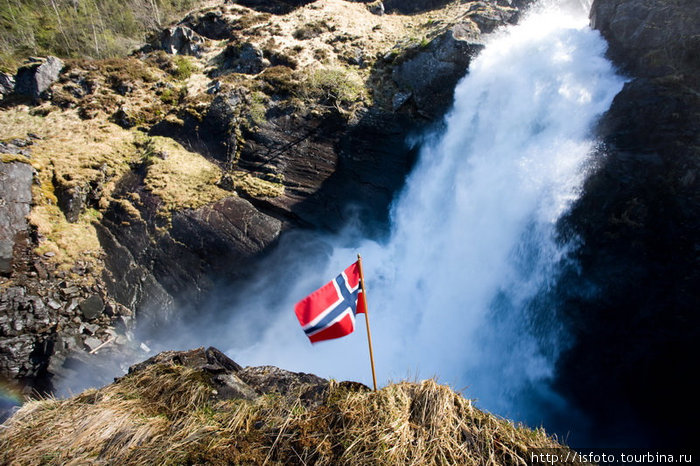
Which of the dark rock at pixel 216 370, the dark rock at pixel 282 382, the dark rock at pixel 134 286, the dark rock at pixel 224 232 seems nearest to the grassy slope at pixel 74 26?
the dark rock at pixel 134 286

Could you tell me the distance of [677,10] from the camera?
47.7 ft

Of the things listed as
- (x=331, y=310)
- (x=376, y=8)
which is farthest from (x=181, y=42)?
(x=331, y=310)

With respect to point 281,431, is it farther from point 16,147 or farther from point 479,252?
point 16,147

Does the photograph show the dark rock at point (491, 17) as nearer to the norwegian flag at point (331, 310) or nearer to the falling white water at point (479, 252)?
the falling white water at point (479, 252)

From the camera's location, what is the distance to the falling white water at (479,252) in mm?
12250

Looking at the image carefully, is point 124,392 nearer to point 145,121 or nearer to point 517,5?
point 145,121

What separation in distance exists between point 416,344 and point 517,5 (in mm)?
27212

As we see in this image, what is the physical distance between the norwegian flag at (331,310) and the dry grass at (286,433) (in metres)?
1.09

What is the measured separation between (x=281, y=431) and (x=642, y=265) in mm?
13382

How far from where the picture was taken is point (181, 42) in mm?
27984

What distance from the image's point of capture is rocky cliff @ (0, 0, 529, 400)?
13.9 metres

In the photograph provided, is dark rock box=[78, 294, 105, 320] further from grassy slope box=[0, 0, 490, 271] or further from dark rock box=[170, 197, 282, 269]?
dark rock box=[170, 197, 282, 269]

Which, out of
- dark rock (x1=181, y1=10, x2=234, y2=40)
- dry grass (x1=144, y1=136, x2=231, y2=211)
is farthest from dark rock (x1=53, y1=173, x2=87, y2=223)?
dark rock (x1=181, y1=10, x2=234, y2=40)

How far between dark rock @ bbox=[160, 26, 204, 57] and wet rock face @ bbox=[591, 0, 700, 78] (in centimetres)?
2928
